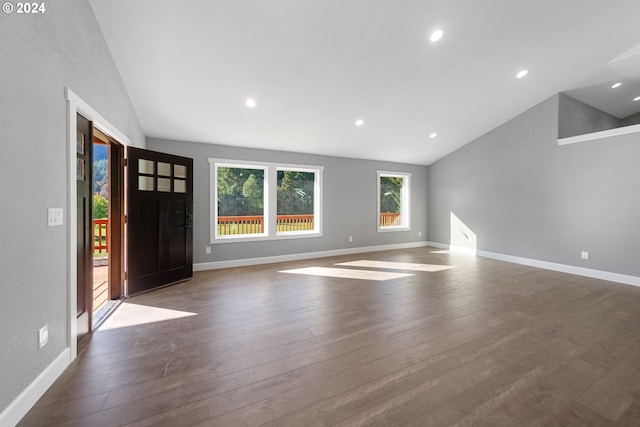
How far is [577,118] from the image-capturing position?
16.6ft

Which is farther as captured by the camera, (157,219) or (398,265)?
(398,265)

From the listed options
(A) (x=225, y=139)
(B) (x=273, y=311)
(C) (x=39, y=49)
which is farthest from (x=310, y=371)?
(A) (x=225, y=139)

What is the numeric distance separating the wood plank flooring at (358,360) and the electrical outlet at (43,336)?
307 mm

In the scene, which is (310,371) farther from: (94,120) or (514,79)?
(514,79)

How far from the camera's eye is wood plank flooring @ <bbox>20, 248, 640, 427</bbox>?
4.89 ft

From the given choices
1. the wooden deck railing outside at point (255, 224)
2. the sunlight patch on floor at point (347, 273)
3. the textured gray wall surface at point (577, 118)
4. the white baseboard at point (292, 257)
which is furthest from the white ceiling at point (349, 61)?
the sunlight patch on floor at point (347, 273)

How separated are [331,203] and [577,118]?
5099 mm

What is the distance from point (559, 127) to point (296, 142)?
4.91 meters

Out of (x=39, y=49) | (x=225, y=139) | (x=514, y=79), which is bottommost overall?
(x=39, y=49)

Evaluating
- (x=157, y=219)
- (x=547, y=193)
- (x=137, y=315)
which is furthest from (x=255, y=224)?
(x=547, y=193)

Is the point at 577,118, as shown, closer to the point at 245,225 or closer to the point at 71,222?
the point at 245,225

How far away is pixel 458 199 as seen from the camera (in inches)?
260

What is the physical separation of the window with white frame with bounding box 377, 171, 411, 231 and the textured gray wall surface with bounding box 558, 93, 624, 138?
3.19 m

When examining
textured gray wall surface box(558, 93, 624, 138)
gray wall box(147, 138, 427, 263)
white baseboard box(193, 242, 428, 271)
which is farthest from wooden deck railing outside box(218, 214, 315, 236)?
textured gray wall surface box(558, 93, 624, 138)
